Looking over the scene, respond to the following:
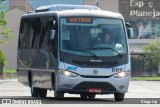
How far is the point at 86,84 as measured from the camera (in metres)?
22.7

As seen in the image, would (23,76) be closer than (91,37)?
No

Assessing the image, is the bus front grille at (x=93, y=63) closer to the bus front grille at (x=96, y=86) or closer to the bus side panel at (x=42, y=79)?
the bus front grille at (x=96, y=86)

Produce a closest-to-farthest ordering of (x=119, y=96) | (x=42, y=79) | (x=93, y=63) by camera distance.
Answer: (x=93, y=63) < (x=119, y=96) < (x=42, y=79)

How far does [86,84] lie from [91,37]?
1614 mm

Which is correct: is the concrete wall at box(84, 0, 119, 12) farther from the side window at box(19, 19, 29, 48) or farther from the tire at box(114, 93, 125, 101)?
the tire at box(114, 93, 125, 101)

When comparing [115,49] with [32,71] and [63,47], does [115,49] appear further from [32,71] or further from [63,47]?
[32,71]

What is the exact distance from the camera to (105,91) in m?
23.0

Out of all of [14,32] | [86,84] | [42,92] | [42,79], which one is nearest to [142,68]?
[14,32]

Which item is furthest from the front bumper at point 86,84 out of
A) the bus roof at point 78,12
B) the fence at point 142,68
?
the fence at point 142,68

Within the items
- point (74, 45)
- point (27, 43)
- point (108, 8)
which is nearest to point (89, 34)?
point (74, 45)

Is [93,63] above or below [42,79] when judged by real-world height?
above

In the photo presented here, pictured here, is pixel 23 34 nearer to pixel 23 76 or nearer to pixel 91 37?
pixel 23 76

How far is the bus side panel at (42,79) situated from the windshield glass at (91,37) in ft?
4.17

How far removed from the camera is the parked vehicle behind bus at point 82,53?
2273cm
